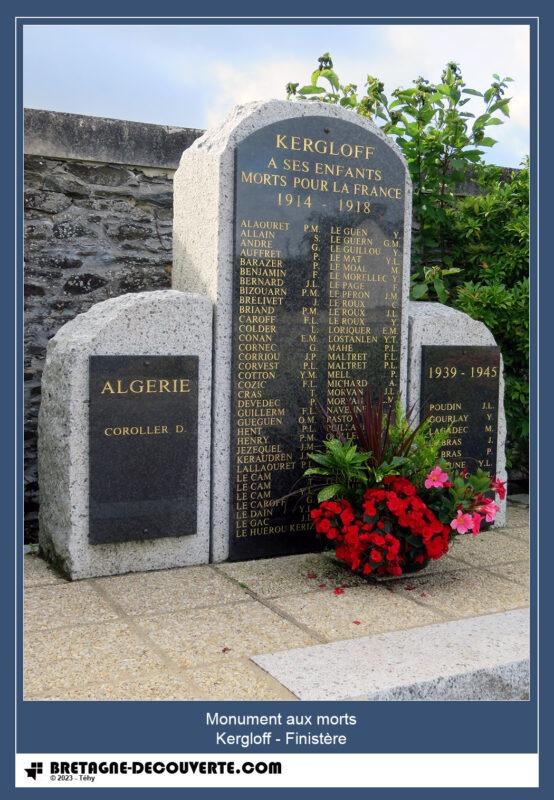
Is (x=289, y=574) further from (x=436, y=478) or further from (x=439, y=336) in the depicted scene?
(x=439, y=336)

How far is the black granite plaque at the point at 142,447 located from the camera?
155 inches

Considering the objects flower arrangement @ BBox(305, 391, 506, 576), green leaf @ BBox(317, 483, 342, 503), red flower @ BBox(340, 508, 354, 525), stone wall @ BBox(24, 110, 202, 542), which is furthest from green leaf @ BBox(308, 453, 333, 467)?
stone wall @ BBox(24, 110, 202, 542)

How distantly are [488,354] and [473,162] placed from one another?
6.20 feet

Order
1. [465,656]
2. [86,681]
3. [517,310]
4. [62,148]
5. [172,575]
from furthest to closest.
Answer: [517,310], [62,148], [172,575], [465,656], [86,681]

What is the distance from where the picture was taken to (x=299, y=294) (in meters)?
4.41

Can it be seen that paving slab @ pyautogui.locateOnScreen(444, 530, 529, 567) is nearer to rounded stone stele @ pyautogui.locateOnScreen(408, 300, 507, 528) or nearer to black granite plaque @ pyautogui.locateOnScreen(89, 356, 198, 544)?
rounded stone stele @ pyautogui.locateOnScreen(408, 300, 507, 528)

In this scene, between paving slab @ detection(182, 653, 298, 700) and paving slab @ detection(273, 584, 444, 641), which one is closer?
paving slab @ detection(182, 653, 298, 700)

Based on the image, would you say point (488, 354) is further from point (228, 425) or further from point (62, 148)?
point (62, 148)

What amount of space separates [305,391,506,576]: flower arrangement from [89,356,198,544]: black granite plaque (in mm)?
657

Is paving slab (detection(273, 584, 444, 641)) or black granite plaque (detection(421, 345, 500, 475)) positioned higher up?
black granite plaque (detection(421, 345, 500, 475))

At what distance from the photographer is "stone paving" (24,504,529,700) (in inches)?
113

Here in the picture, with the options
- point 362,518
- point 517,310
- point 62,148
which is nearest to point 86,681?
point 362,518

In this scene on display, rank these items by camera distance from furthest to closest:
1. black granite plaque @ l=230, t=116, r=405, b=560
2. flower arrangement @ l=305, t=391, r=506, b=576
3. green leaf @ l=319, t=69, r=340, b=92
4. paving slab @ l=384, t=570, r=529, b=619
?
green leaf @ l=319, t=69, r=340, b=92, black granite plaque @ l=230, t=116, r=405, b=560, flower arrangement @ l=305, t=391, r=506, b=576, paving slab @ l=384, t=570, r=529, b=619

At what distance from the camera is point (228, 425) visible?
4297mm
